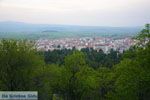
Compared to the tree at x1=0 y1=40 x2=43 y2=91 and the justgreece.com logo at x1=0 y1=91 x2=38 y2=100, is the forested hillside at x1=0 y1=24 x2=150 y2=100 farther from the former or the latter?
the justgreece.com logo at x1=0 y1=91 x2=38 y2=100

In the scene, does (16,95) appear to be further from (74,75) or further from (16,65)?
(74,75)

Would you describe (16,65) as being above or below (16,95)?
above

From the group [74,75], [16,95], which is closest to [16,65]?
[74,75]

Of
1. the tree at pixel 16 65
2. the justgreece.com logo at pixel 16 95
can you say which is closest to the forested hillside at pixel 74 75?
the tree at pixel 16 65

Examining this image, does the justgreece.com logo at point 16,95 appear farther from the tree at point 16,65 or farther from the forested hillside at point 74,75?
Answer: the tree at point 16,65

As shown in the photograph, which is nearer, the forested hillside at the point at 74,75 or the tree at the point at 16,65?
the forested hillside at the point at 74,75

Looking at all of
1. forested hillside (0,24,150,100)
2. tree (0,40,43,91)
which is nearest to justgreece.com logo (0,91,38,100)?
forested hillside (0,24,150,100)

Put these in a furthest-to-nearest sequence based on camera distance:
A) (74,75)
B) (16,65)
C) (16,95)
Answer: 1. (74,75)
2. (16,65)
3. (16,95)

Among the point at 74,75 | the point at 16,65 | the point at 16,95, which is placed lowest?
the point at 74,75

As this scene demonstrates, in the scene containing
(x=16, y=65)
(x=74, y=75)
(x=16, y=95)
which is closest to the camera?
(x=16, y=95)
